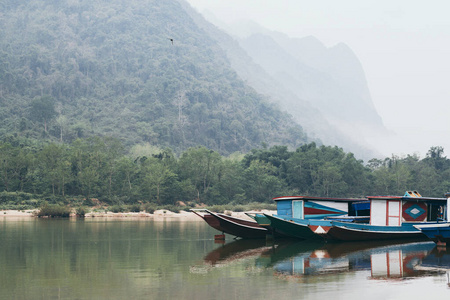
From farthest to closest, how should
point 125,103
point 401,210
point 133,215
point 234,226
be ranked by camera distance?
point 125,103 < point 133,215 < point 234,226 < point 401,210

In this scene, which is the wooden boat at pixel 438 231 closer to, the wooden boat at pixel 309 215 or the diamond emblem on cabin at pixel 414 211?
the diamond emblem on cabin at pixel 414 211

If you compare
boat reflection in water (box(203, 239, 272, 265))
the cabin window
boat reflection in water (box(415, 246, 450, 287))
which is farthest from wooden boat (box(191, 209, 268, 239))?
boat reflection in water (box(415, 246, 450, 287))

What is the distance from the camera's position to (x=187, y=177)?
81.8 metres

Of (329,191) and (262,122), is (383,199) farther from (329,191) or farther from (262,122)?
(262,122)

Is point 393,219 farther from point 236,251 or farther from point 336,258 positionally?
point 236,251

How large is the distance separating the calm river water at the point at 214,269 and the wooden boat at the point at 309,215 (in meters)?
0.95

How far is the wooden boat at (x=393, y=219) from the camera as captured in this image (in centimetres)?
3180

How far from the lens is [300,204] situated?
35500mm

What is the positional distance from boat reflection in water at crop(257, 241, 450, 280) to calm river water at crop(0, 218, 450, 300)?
0.13ft

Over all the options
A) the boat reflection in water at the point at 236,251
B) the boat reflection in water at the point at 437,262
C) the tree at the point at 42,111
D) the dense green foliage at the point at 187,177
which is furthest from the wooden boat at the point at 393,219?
the tree at the point at 42,111

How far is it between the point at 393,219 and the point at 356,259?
29.5ft

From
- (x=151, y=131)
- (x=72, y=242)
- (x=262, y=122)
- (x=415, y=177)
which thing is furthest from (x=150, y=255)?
(x=262, y=122)

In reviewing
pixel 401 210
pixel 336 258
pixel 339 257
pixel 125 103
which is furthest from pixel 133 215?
pixel 125 103

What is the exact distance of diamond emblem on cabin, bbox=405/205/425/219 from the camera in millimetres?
33375
